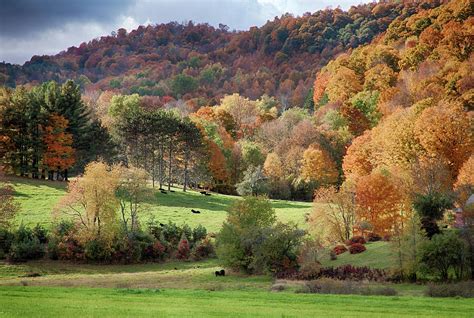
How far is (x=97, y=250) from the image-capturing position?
51.3m

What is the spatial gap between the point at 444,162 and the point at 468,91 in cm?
2294

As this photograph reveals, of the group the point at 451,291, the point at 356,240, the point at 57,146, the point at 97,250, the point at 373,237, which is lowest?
the point at 451,291

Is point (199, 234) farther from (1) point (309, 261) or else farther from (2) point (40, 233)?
(1) point (309, 261)

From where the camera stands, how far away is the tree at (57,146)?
74.4 m

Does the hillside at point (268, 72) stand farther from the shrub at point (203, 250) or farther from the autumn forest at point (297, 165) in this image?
the shrub at point (203, 250)

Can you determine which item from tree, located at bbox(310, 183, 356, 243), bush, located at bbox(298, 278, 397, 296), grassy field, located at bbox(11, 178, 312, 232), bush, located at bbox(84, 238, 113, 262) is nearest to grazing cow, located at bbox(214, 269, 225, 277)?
bush, located at bbox(84, 238, 113, 262)

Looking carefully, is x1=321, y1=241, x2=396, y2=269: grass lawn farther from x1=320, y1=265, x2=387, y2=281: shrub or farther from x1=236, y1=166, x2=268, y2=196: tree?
x1=236, y1=166, x2=268, y2=196: tree

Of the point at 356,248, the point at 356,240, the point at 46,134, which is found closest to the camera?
the point at 356,248

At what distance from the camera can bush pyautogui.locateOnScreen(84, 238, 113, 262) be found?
5091 centimetres

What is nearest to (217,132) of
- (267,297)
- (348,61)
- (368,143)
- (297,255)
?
(368,143)

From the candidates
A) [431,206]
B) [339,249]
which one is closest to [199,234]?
[339,249]

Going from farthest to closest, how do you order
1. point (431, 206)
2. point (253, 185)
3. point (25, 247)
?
point (253, 185) < point (25, 247) < point (431, 206)

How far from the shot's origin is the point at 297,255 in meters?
46.1

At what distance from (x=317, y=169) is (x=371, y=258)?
42.3 metres
